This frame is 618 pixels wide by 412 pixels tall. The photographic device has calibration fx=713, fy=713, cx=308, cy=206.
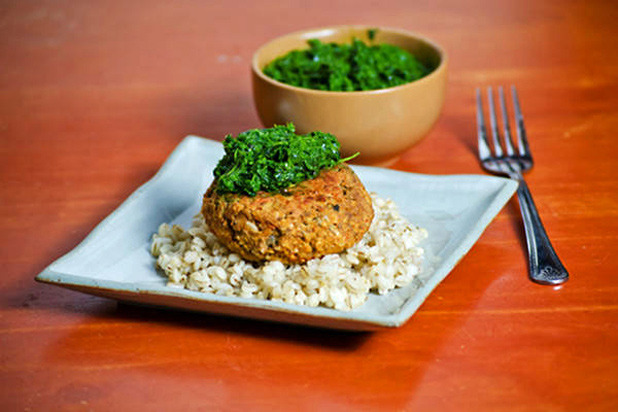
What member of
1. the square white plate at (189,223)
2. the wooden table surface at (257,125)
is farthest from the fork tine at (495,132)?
the square white plate at (189,223)

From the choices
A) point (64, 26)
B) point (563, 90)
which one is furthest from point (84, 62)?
point (563, 90)

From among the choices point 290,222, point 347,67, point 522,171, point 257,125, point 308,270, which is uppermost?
point 347,67

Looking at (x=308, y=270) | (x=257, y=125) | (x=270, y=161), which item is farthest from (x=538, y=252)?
(x=257, y=125)

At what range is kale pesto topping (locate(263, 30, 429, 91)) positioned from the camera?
3.11 m

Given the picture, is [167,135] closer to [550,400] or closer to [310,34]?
[310,34]

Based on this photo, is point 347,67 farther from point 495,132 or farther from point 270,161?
point 270,161

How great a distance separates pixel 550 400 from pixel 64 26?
4810 mm

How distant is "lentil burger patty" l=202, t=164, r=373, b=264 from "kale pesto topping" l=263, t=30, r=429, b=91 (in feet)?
2.89

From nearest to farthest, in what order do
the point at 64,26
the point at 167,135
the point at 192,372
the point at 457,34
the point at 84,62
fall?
1. the point at 192,372
2. the point at 167,135
3. the point at 84,62
4. the point at 457,34
5. the point at 64,26

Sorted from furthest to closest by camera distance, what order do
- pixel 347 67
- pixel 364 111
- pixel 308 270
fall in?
pixel 347 67
pixel 364 111
pixel 308 270

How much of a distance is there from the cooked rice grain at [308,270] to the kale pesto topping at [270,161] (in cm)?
24

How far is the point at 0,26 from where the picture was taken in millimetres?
5520

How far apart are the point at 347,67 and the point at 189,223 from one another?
3.32 feet

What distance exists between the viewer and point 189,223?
2.81m
